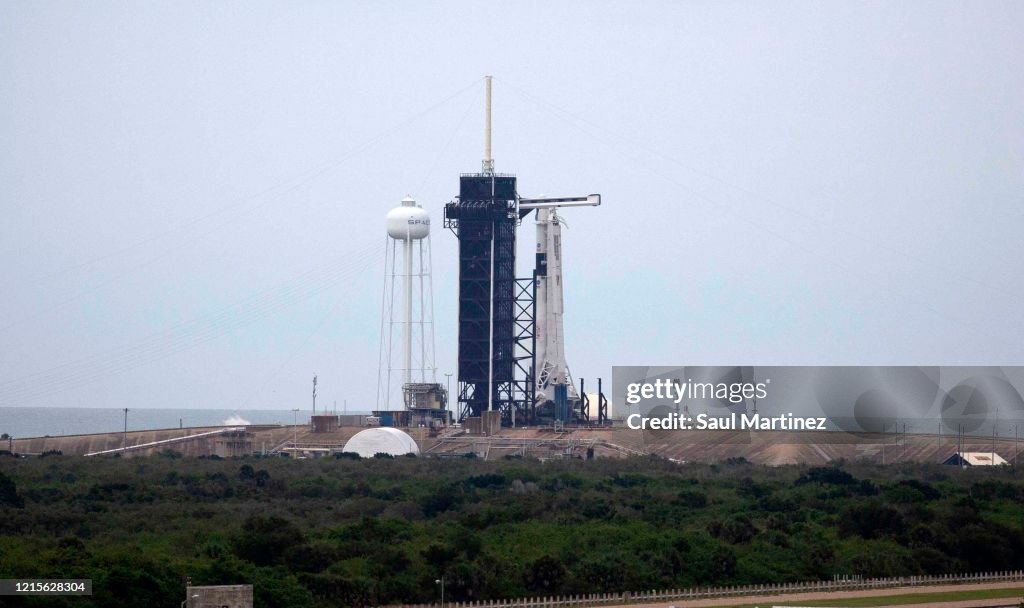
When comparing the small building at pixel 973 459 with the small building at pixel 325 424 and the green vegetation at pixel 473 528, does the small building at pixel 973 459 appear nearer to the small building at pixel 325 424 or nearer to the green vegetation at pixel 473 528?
the green vegetation at pixel 473 528

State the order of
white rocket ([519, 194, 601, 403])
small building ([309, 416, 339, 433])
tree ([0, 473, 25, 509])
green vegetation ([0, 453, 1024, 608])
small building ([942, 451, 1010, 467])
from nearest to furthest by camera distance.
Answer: green vegetation ([0, 453, 1024, 608]) < tree ([0, 473, 25, 509]) < small building ([942, 451, 1010, 467]) < white rocket ([519, 194, 601, 403]) < small building ([309, 416, 339, 433])

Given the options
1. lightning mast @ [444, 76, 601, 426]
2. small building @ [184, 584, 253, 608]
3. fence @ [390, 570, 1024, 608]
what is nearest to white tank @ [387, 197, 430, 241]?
lightning mast @ [444, 76, 601, 426]

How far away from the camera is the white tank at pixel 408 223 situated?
14050 centimetres

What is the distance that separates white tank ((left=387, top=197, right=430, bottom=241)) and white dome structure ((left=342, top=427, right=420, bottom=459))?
16.3m

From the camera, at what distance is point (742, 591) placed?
72875 mm

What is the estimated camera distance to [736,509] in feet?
321

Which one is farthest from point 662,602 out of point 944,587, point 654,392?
point 654,392

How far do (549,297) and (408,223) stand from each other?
13.3 meters

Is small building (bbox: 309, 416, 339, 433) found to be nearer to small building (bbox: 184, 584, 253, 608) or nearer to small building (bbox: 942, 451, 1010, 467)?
small building (bbox: 942, 451, 1010, 467)

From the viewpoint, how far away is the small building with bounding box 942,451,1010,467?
135625mm

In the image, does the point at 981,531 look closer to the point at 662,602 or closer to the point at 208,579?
the point at 662,602

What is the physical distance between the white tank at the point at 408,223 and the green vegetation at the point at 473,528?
925 inches

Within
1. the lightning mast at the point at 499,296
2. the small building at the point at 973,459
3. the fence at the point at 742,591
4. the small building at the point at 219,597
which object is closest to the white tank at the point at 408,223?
the lightning mast at the point at 499,296

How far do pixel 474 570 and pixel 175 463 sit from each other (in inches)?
2592
